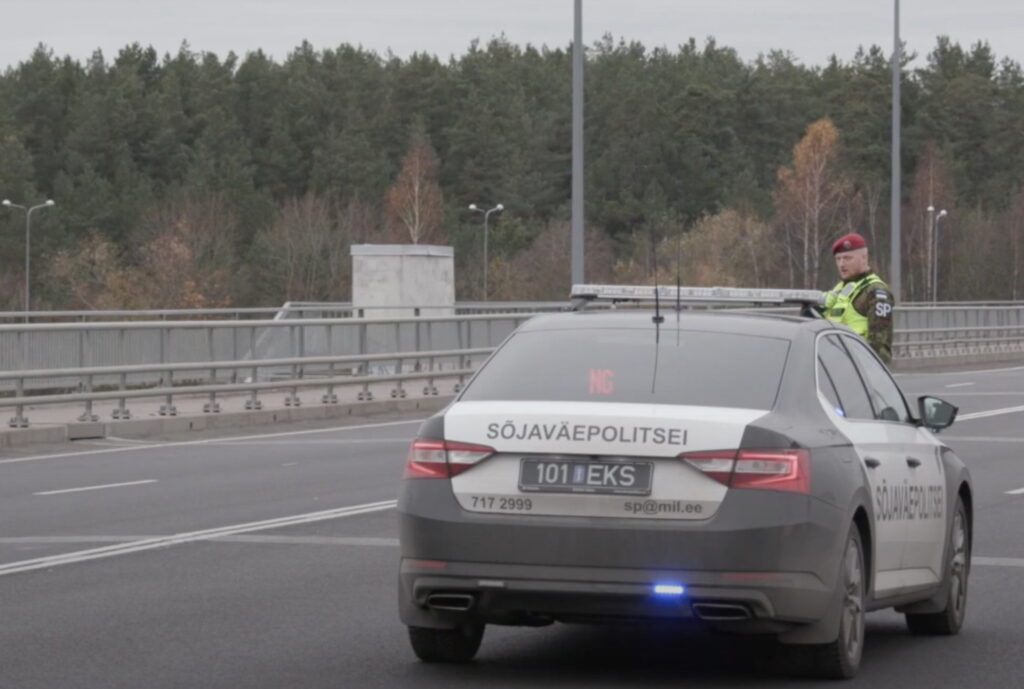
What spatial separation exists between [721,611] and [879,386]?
6.80 feet

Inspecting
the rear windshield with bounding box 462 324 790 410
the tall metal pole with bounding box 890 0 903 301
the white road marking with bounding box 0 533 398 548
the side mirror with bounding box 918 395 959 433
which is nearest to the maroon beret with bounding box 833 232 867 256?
the white road marking with bounding box 0 533 398 548

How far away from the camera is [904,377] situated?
41.8 meters

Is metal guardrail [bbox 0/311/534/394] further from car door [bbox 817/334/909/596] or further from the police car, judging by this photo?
the police car

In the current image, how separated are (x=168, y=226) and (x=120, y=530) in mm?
92056

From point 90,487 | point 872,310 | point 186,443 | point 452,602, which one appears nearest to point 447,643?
point 452,602

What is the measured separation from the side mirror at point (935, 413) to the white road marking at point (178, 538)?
520 cm

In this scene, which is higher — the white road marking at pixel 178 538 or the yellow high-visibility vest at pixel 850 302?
the yellow high-visibility vest at pixel 850 302

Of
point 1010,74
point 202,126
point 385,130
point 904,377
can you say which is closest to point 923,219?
point 1010,74

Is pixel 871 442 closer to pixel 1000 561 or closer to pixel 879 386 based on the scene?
pixel 879 386

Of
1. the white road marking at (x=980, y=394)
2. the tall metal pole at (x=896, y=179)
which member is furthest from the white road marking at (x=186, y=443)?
the tall metal pole at (x=896, y=179)

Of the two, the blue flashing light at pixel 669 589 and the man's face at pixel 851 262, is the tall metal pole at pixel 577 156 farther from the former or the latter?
the blue flashing light at pixel 669 589

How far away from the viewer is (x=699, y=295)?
927 centimetres

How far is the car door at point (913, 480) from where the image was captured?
939 cm

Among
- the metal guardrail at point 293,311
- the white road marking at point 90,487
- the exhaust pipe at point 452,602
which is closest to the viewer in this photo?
the exhaust pipe at point 452,602
